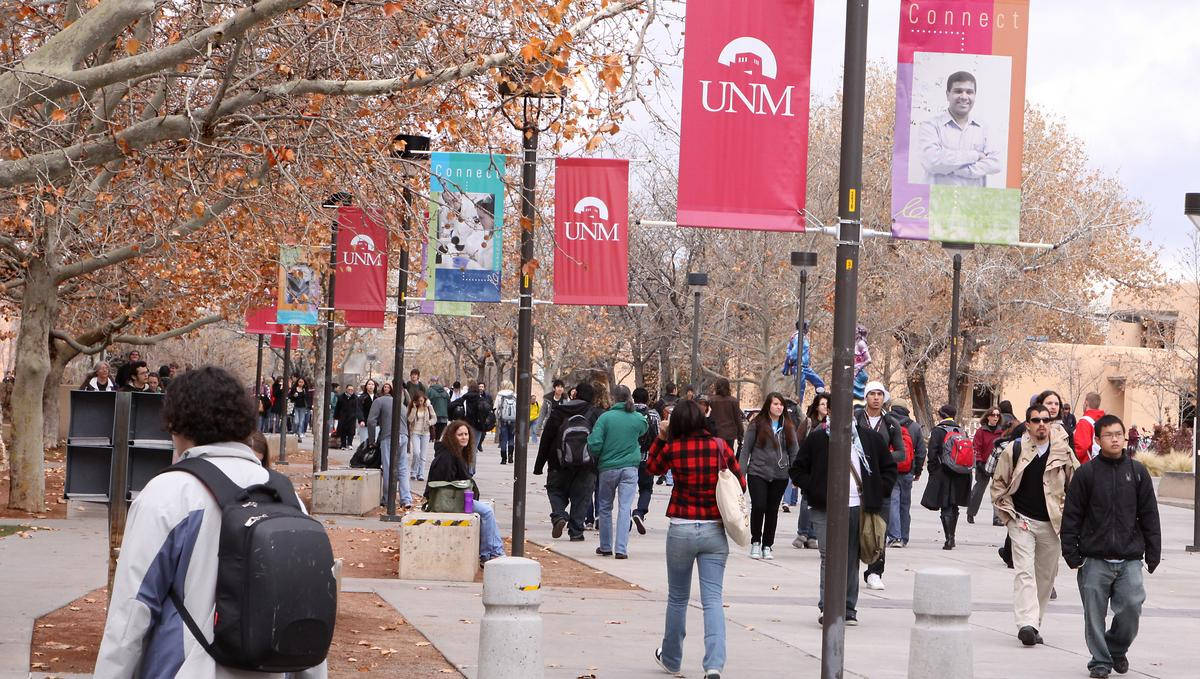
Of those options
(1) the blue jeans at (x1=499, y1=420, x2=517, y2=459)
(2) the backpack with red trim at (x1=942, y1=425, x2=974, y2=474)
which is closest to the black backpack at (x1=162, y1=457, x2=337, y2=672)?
(2) the backpack with red trim at (x1=942, y1=425, x2=974, y2=474)

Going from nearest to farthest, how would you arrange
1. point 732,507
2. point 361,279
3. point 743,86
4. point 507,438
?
point 743,86, point 732,507, point 361,279, point 507,438

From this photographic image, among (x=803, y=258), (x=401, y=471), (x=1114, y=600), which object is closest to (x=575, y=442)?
(x=401, y=471)

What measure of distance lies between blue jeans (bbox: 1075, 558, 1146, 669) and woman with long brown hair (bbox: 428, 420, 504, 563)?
6657 millimetres

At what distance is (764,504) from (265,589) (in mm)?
14029

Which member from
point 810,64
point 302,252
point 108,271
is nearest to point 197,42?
point 810,64

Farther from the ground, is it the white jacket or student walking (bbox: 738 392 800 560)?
the white jacket

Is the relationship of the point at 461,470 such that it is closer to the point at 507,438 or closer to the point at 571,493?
the point at 571,493

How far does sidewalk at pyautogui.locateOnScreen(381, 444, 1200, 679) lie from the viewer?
1028 cm

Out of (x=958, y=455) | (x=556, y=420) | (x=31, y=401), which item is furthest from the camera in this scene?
→ (x=958, y=455)

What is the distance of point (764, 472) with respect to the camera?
57.6 feet

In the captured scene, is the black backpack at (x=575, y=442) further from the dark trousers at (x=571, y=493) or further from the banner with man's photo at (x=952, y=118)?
the banner with man's photo at (x=952, y=118)

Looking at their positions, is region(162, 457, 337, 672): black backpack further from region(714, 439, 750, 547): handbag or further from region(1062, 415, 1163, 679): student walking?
region(1062, 415, 1163, 679): student walking

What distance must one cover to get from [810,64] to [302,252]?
13.3m

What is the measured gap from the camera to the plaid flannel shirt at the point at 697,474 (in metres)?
9.63
